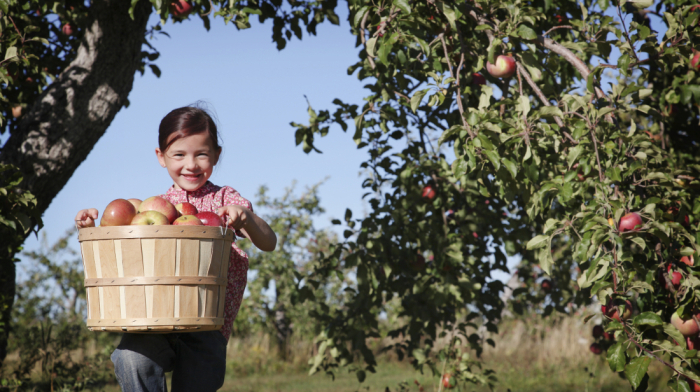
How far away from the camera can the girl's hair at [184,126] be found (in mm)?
1854

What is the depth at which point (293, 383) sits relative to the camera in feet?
20.1

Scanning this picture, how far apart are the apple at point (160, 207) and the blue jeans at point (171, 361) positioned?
1.24 ft

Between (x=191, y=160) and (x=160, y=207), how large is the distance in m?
0.24

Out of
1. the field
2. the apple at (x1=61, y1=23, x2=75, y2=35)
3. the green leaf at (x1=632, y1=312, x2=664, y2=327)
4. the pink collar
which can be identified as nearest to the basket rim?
the pink collar

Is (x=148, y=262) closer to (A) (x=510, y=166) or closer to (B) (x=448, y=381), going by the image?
(A) (x=510, y=166)

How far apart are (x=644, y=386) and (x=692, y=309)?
0.40m

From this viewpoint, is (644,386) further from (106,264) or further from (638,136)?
(106,264)

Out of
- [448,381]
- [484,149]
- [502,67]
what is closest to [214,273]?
[484,149]

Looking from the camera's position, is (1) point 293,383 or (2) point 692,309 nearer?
(2) point 692,309

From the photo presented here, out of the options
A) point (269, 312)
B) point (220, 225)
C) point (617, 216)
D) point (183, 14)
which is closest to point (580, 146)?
point (617, 216)

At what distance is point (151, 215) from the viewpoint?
160cm

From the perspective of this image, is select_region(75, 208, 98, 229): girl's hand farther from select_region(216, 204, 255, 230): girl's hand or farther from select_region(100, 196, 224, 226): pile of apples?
select_region(216, 204, 255, 230): girl's hand

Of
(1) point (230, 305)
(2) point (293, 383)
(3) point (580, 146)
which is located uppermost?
(3) point (580, 146)

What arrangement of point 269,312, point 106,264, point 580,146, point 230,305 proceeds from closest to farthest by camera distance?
point 106,264 → point 230,305 → point 580,146 → point 269,312
